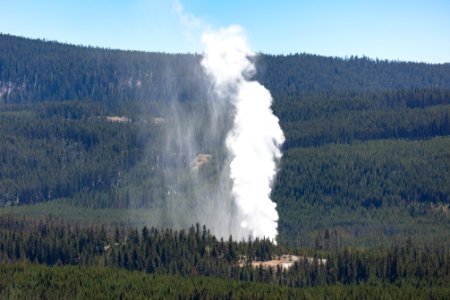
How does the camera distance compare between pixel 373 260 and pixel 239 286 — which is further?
pixel 373 260

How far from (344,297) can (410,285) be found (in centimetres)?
1501

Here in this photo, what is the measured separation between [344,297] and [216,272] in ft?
83.1

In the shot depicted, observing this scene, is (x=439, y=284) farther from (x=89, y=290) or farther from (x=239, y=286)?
A: (x=89, y=290)

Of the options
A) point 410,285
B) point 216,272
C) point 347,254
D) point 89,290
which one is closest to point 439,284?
point 410,285

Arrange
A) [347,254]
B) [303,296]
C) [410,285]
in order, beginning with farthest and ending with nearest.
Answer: [347,254]
[410,285]
[303,296]

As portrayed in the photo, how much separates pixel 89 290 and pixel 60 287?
3980 mm

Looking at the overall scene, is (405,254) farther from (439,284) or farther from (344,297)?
(344,297)

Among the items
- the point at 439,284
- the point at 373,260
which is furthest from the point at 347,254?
the point at 439,284

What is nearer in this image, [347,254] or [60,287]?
[60,287]

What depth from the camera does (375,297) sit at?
17488 cm

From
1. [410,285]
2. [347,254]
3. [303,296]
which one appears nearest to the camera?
[303,296]

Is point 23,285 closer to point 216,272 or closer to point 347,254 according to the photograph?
point 216,272

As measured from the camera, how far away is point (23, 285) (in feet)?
592

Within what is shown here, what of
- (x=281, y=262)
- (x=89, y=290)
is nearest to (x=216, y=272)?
(x=281, y=262)
